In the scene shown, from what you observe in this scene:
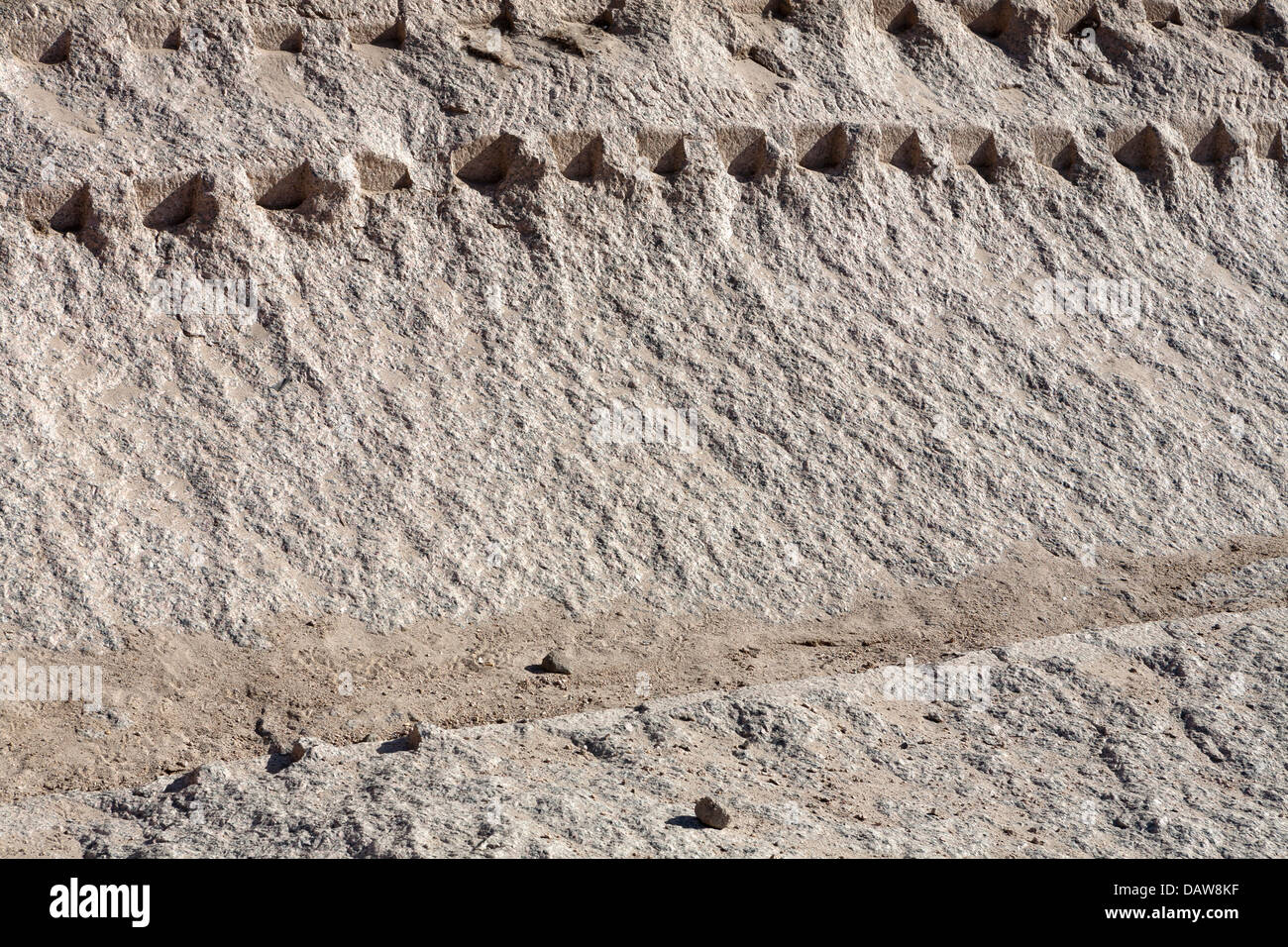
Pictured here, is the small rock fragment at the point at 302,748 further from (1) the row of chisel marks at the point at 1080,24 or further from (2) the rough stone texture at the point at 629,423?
(1) the row of chisel marks at the point at 1080,24

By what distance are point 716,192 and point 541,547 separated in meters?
2.51

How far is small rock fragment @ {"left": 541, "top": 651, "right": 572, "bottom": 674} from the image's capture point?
5223 millimetres

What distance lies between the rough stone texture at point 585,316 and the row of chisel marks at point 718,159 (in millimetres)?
21

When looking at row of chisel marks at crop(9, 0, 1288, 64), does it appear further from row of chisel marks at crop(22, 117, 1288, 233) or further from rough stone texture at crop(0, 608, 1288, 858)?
rough stone texture at crop(0, 608, 1288, 858)

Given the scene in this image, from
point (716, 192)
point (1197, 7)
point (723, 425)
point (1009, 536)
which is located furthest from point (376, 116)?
point (1197, 7)

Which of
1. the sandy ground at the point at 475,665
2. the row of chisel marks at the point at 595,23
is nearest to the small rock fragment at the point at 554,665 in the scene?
the sandy ground at the point at 475,665

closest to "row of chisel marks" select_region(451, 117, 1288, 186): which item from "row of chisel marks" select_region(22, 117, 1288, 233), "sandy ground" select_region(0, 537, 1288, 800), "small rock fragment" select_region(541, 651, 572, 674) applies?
"row of chisel marks" select_region(22, 117, 1288, 233)

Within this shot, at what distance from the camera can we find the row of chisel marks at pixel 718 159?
6.06 metres

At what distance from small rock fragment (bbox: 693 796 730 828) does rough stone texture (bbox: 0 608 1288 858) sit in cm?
4

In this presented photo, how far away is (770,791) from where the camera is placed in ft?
14.3

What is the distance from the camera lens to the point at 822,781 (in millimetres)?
4488

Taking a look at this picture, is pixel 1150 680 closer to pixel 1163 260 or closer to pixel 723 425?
pixel 723 425

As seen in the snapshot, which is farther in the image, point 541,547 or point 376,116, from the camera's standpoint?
point 376,116

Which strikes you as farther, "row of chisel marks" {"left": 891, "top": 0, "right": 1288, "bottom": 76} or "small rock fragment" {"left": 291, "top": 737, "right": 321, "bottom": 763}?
"row of chisel marks" {"left": 891, "top": 0, "right": 1288, "bottom": 76}
